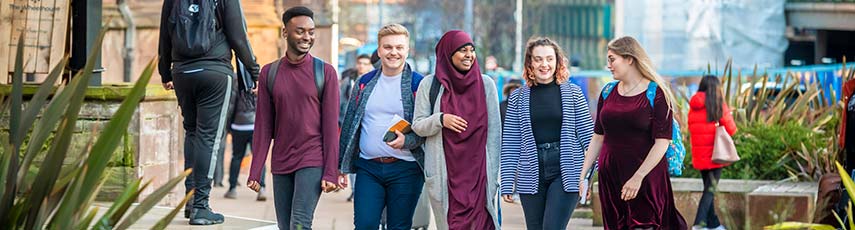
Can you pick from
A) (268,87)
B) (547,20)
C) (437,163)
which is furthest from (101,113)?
(547,20)

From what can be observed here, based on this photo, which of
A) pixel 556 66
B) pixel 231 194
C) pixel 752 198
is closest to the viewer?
pixel 556 66

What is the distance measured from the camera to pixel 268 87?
26.9ft

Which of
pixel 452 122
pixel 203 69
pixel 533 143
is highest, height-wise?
pixel 203 69

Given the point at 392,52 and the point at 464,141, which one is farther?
the point at 392,52

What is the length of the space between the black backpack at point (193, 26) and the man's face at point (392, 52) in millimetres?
1214

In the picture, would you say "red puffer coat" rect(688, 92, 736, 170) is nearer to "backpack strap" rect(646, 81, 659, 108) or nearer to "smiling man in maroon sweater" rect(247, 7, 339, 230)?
"backpack strap" rect(646, 81, 659, 108)

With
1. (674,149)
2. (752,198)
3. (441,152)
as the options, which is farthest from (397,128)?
(752,198)

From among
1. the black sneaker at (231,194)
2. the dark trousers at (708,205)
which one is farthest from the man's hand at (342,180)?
the black sneaker at (231,194)

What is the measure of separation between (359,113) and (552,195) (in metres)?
1.07

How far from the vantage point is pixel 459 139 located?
7961 millimetres

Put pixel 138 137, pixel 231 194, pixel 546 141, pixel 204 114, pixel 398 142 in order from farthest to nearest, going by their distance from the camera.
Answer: pixel 231 194 → pixel 138 137 → pixel 204 114 → pixel 546 141 → pixel 398 142

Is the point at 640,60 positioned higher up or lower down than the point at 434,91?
higher up

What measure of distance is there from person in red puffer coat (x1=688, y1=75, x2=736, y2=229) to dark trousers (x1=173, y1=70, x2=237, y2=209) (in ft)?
13.9

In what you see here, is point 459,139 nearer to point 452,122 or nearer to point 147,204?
point 452,122
